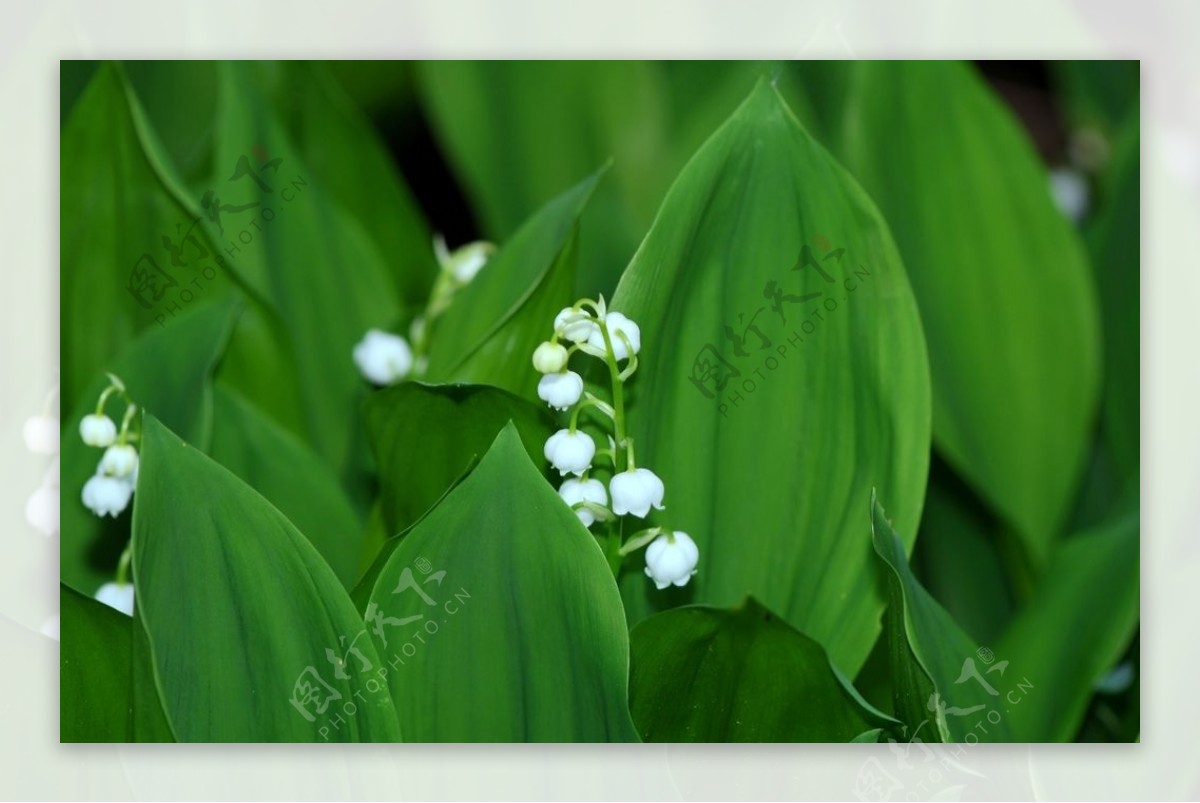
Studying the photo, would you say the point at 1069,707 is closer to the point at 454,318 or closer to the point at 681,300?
the point at 681,300

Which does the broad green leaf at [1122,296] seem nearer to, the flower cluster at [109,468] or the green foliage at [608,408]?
the green foliage at [608,408]

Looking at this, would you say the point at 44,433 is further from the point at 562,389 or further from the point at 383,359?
the point at 562,389

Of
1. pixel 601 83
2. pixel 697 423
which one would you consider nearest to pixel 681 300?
pixel 697 423

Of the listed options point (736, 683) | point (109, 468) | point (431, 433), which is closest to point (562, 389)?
point (431, 433)

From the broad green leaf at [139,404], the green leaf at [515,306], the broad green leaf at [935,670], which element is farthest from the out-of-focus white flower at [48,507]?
the broad green leaf at [935,670]

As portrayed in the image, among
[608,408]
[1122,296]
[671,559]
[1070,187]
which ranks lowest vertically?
[671,559]
